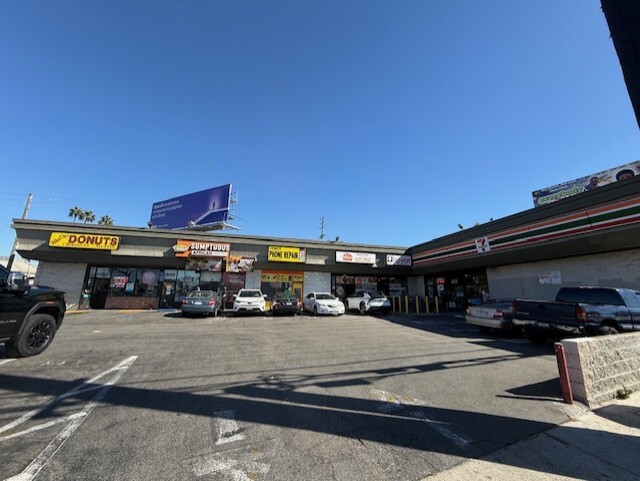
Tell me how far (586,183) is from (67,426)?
1717 inches

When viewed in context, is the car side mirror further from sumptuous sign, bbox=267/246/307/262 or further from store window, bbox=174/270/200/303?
store window, bbox=174/270/200/303

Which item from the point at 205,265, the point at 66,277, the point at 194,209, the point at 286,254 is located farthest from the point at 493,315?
the point at 194,209

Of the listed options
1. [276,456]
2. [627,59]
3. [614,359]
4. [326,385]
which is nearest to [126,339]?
[326,385]

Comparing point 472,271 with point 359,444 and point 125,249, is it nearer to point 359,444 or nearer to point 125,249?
point 359,444

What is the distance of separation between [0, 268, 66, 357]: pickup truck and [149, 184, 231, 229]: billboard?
21.3 meters

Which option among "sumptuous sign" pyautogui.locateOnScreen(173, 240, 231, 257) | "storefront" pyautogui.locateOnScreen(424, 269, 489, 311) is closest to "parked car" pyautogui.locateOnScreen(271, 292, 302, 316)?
"sumptuous sign" pyautogui.locateOnScreen(173, 240, 231, 257)

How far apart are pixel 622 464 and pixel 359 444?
114 inches

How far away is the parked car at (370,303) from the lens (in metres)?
20.0

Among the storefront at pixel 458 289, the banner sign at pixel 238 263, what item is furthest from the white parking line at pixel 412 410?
the storefront at pixel 458 289

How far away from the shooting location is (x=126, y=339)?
32.0 feet

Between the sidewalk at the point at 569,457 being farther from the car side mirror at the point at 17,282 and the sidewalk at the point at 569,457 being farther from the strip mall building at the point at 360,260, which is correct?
the strip mall building at the point at 360,260

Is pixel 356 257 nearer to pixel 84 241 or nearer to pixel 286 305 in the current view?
pixel 286 305

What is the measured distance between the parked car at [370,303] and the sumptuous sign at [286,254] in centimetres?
469

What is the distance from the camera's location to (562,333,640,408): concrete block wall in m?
5.37
